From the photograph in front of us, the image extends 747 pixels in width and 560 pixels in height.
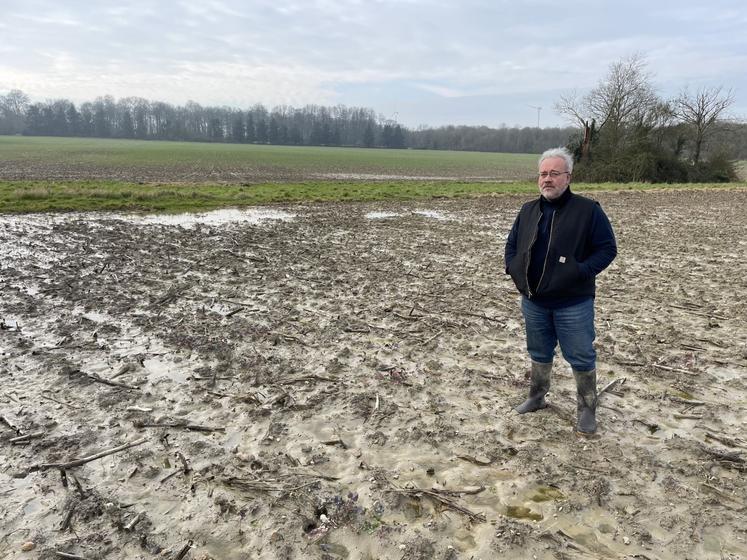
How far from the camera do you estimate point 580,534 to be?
328 cm

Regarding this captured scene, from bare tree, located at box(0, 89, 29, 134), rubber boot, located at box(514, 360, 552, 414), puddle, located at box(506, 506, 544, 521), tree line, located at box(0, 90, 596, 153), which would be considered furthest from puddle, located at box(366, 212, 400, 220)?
bare tree, located at box(0, 89, 29, 134)

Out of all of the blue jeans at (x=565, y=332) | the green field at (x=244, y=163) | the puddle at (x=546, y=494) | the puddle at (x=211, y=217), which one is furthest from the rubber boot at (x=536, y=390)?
the green field at (x=244, y=163)

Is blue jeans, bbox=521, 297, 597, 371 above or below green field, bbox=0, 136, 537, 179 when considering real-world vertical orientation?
below

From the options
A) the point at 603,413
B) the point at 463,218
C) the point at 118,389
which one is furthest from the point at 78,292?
the point at 463,218

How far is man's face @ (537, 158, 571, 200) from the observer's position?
3867 mm

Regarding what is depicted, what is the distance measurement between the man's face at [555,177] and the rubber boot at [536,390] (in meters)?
1.73

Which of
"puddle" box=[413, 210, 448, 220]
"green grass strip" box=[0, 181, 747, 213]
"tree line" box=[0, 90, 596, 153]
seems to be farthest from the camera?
"tree line" box=[0, 90, 596, 153]

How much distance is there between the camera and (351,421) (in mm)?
4676

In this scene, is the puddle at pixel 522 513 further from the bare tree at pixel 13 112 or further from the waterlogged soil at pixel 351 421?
the bare tree at pixel 13 112

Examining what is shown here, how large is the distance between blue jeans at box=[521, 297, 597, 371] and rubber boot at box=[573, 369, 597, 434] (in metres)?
0.10

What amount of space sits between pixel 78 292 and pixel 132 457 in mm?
5614

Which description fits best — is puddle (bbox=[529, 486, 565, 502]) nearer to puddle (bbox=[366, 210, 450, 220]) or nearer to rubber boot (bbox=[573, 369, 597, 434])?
rubber boot (bbox=[573, 369, 597, 434])

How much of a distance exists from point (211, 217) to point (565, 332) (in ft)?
50.2

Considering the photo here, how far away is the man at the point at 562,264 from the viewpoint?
13.0ft
